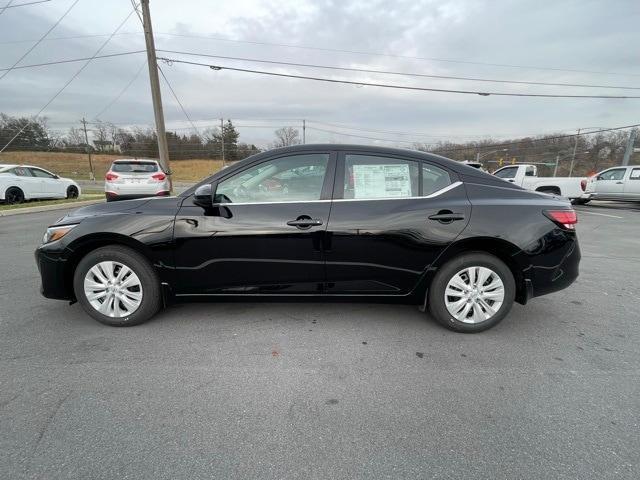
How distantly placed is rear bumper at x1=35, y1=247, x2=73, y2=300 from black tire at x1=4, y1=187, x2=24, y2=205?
1124cm

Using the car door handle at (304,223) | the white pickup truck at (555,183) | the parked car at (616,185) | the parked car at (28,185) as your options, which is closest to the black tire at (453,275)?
the car door handle at (304,223)

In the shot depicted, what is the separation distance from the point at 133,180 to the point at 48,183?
500 centimetres

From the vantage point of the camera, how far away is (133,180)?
9984 mm

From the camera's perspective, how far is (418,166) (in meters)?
3.03

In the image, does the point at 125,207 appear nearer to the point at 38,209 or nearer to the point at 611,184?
the point at 38,209

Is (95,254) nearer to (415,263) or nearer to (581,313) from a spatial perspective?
(415,263)

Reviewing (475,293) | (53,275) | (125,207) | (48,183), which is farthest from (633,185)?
(48,183)

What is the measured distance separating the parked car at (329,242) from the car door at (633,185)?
1475 cm

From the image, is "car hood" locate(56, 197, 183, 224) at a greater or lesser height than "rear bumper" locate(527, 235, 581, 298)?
greater

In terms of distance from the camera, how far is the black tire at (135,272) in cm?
294

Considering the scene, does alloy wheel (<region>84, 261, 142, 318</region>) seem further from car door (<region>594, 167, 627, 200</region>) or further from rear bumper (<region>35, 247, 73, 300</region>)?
car door (<region>594, 167, 627, 200</region>)

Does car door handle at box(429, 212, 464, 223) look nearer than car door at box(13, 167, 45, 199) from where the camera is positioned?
Yes

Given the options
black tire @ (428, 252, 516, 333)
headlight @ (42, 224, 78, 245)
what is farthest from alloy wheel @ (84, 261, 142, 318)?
black tire @ (428, 252, 516, 333)

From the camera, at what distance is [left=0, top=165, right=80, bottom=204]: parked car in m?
11.1
